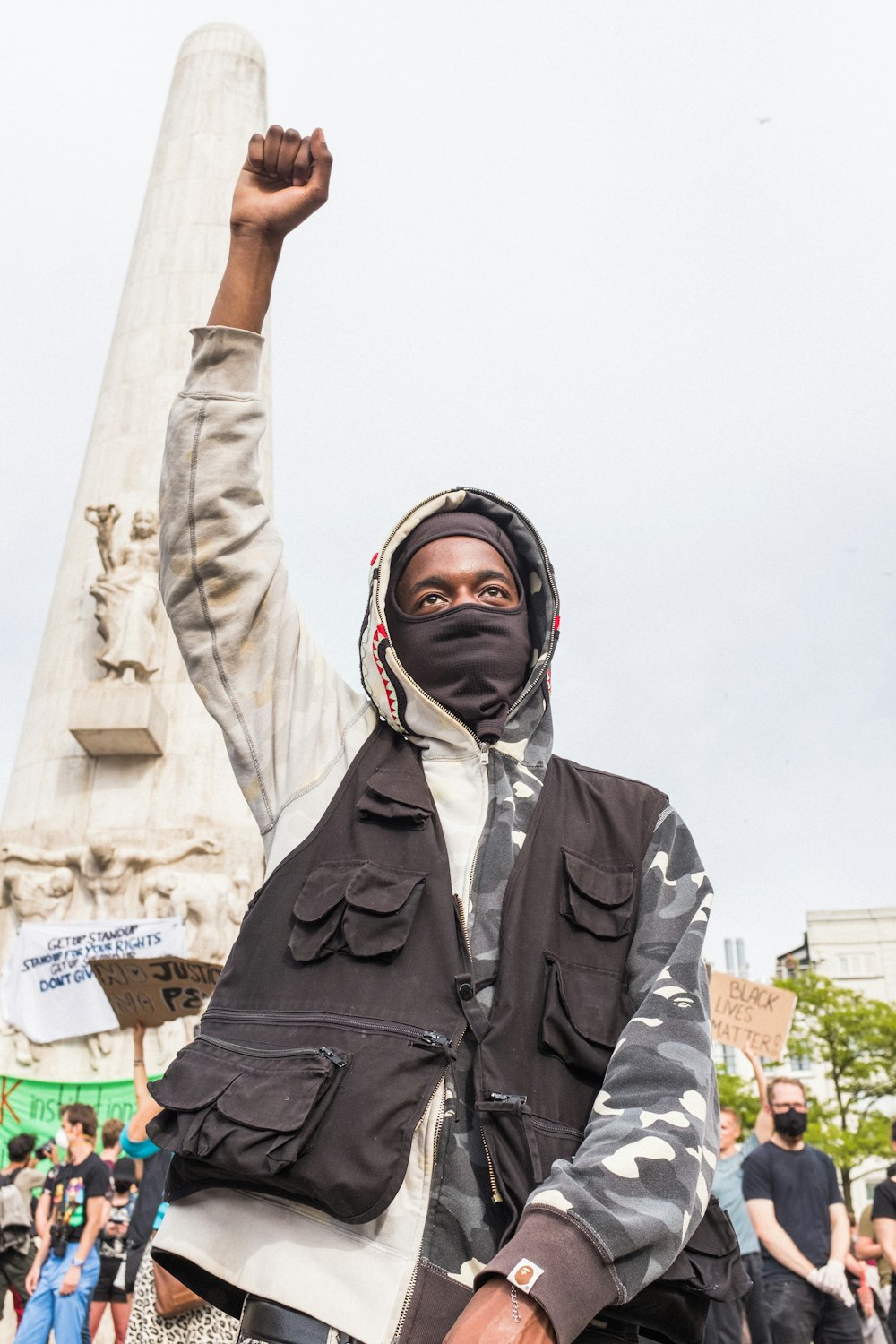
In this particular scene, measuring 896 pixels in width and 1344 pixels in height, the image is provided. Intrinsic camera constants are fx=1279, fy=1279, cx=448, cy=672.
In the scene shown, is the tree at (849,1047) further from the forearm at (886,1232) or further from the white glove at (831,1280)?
the white glove at (831,1280)

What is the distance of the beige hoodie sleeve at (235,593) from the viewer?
2.32m

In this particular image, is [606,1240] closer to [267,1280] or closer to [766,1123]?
[267,1280]

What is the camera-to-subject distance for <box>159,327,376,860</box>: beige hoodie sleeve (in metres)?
2.32

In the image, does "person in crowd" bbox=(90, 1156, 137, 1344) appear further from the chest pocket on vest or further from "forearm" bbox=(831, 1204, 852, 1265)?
the chest pocket on vest

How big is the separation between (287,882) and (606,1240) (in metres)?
0.78

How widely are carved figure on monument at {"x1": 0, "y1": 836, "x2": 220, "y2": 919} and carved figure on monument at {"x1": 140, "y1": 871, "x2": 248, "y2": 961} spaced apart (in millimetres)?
185

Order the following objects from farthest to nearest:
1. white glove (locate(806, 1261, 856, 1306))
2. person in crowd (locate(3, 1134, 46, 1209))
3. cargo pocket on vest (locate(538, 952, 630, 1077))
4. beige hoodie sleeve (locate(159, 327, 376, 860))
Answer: person in crowd (locate(3, 1134, 46, 1209)) → white glove (locate(806, 1261, 856, 1306)) → beige hoodie sleeve (locate(159, 327, 376, 860)) → cargo pocket on vest (locate(538, 952, 630, 1077))

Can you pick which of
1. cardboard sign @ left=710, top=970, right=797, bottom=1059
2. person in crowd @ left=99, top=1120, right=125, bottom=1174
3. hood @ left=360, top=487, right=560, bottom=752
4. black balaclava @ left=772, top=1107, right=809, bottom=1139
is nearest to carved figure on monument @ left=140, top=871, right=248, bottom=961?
person in crowd @ left=99, top=1120, right=125, bottom=1174

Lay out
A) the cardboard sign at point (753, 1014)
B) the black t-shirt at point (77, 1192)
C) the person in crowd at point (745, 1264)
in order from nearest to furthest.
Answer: the person in crowd at point (745, 1264) < the black t-shirt at point (77, 1192) < the cardboard sign at point (753, 1014)

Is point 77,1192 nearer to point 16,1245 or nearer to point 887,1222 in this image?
point 16,1245

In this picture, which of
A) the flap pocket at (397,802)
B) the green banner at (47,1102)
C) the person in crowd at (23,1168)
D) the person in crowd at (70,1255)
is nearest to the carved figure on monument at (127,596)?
the green banner at (47,1102)

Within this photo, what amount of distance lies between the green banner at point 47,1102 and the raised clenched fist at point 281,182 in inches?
380

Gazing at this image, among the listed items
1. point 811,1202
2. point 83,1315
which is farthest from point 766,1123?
point 83,1315

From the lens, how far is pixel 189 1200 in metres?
1.91
